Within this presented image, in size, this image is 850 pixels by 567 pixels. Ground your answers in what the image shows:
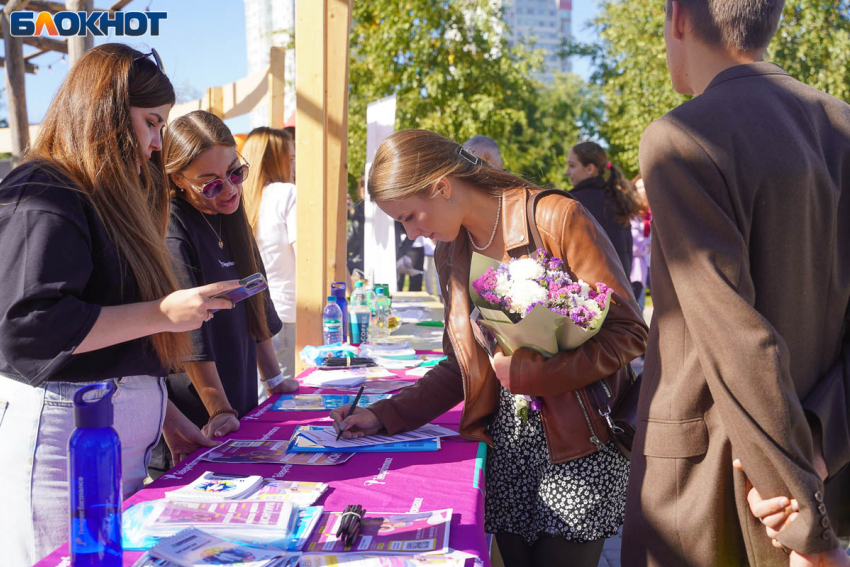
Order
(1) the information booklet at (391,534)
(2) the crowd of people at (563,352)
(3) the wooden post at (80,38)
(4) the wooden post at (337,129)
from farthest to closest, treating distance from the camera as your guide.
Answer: (3) the wooden post at (80,38) < (4) the wooden post at (337,129) < (1) the information booklet at (391,534) < (2) the crowd of people at (563,352)

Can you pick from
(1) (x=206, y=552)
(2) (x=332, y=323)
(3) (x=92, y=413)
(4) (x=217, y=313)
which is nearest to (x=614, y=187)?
(2) (x=332, y=323)

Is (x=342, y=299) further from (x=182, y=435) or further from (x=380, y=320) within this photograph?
(x=182, y=435)

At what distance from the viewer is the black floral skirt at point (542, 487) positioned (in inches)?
75.7

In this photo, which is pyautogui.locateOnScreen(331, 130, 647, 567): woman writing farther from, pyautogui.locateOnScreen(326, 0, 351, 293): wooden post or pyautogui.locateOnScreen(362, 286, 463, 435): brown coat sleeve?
pyautogui.locateOnScreen(326, 0, 351, 293): wooden post

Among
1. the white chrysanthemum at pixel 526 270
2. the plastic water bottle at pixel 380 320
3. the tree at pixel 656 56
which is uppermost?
the tree at pixel 656 56

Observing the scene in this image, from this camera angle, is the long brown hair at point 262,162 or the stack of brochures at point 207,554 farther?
the long brown hair at point 262,162

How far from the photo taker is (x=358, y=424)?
2.10m

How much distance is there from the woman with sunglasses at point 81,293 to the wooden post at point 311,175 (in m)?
2.02

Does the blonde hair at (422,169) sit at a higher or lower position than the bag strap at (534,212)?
higher

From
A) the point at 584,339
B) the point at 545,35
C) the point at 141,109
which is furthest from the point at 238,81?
the point at 545,35

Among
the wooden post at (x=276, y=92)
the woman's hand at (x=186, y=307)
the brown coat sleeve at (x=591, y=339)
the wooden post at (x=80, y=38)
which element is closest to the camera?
the woman's hand at (x=186, y=307)

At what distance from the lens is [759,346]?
1150 mm

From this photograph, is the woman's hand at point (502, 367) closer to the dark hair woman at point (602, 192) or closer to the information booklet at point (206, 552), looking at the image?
the information booklet at point (206, 552)

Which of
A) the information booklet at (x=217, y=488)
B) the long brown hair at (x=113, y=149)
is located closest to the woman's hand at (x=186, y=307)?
the long brown hair at (x=113, y=149)
